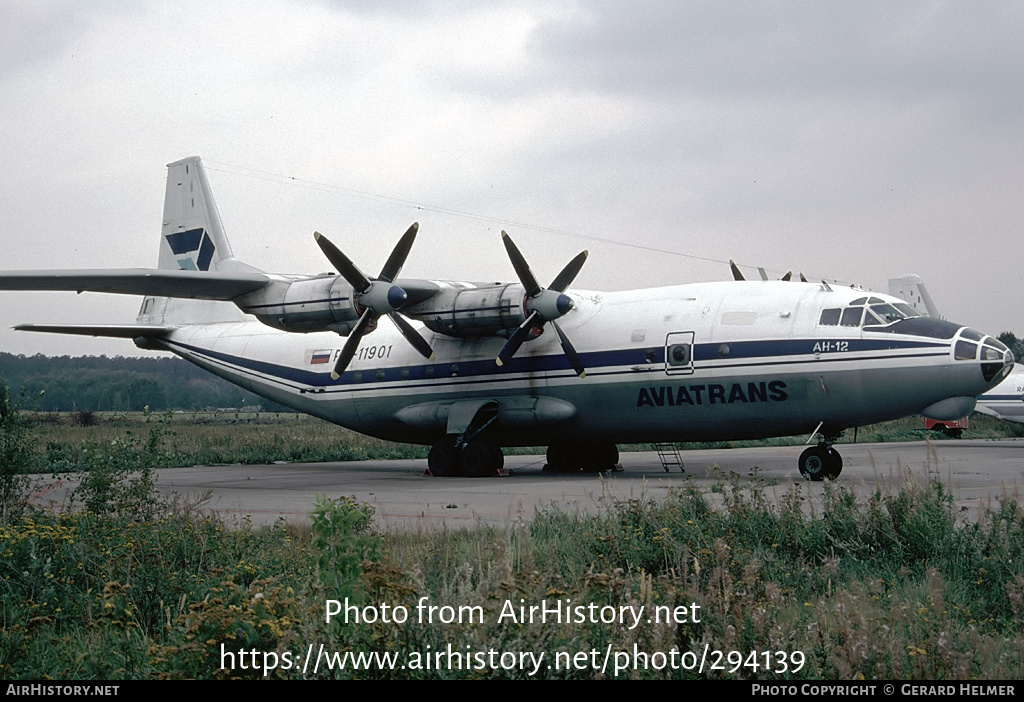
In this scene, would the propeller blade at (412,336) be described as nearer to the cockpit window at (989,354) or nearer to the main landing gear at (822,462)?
the main landing gear at (822,462)

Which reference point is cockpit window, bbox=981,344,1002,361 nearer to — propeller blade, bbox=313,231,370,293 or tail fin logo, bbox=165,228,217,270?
propeller blade, bbox=313,231,370,293

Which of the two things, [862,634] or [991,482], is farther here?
[991,482]

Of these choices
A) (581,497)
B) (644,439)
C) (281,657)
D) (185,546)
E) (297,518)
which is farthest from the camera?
(644,439)

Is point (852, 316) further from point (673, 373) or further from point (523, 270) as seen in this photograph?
point (523, 270)

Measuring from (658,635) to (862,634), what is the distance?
117 centimetres

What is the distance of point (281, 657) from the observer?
4414 mm

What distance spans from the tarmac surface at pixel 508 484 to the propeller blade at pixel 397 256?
4.57 m

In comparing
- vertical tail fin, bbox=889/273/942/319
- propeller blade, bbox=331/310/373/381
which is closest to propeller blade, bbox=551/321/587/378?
propeller blade, bbox=331/310/373/381

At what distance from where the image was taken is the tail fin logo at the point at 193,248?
26.4 meters

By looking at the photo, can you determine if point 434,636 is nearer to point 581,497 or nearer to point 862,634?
point 862,634

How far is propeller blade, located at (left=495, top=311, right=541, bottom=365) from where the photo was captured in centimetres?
2016

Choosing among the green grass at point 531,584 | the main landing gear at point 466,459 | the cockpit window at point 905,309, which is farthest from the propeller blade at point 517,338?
the green grass at point 531,584

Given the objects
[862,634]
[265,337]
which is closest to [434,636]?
Result: [862,634]

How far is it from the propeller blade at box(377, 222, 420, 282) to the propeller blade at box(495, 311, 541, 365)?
116 inches
